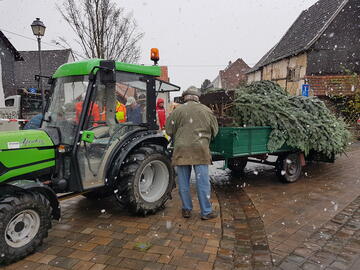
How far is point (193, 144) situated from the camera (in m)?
3.68

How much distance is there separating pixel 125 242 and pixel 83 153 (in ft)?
3.80

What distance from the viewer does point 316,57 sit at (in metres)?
17.0

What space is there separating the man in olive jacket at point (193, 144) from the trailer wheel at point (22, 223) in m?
1.71

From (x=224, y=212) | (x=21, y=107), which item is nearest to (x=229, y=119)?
(x=224, y=212)

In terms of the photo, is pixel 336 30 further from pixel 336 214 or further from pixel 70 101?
pixel 70 101

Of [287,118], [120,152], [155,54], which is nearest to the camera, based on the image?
[120,152]

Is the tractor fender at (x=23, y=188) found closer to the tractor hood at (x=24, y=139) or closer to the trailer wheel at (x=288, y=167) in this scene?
the tractor hood at (x=24, y=139)

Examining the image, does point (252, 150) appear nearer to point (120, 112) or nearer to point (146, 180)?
point (146, 180)

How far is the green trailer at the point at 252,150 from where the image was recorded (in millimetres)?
4693

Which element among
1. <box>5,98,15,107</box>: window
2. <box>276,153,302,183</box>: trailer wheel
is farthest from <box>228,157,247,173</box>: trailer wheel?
<box>5,98,15,107</box>: window

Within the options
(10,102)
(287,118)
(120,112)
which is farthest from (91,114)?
(10,102)

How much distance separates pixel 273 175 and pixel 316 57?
533 inches

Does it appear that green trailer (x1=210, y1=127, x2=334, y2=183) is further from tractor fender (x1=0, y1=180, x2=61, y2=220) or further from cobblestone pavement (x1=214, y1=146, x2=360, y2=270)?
tractor fender (x1=0, y1=180, x2=61, y2=220)

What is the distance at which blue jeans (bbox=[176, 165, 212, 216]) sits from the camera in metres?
3.76
